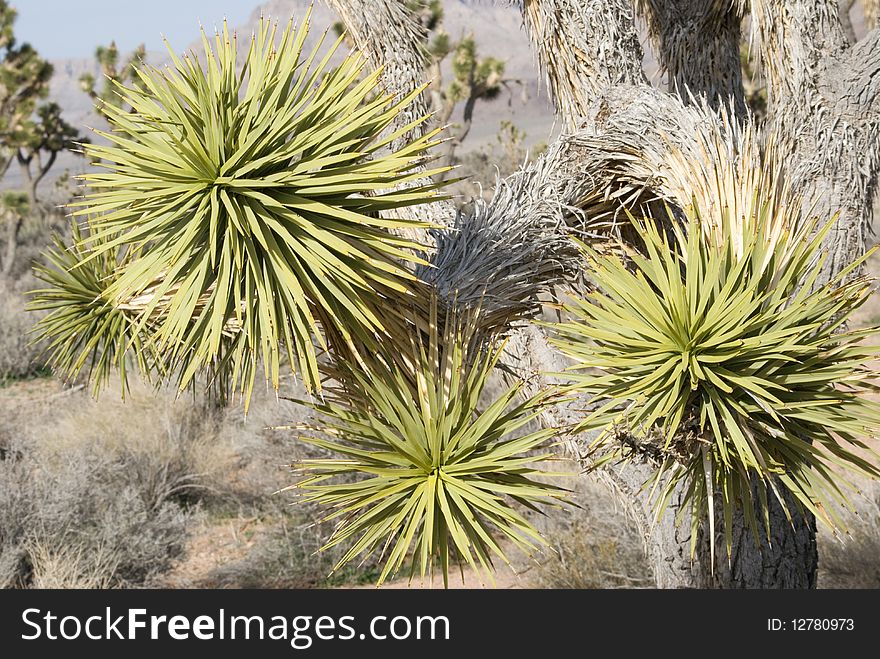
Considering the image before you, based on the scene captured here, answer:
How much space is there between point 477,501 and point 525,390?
1.75 m

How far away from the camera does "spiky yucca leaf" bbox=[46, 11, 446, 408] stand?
1.73 metres

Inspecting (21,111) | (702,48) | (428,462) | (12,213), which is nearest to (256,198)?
(428,462)

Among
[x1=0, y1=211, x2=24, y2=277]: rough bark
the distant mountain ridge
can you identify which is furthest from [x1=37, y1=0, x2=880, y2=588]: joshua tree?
the distant mountain ridge

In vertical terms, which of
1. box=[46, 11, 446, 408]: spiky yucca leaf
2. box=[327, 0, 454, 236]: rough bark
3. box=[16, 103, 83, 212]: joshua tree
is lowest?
box=[46, 11, 446, 408]: spiky yucca leaf

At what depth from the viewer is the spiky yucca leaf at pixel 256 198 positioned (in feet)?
5.67

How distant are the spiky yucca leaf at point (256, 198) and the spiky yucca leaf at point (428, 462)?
0.20 meters

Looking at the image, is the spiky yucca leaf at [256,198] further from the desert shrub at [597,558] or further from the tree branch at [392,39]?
the desert shrub at [597,558]

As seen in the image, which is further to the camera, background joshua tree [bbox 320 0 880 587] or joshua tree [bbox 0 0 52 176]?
joshua tree [bbox 0 0 52 176]

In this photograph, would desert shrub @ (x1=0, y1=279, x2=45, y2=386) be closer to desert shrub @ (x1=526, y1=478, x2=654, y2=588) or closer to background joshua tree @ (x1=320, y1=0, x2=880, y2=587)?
desert shrub @ (x1=526, y1=478, x2=654, y2=588)

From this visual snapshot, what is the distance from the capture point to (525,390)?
3.58 m

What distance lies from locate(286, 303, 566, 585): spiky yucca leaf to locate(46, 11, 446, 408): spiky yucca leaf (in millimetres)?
200

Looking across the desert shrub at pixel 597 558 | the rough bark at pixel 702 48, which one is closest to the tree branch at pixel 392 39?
the rough bark at pixel 702 48

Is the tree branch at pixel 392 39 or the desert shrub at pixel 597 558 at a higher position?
the tree branch at pixel 392 39

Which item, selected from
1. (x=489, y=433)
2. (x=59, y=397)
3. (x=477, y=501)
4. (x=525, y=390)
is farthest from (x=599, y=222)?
(x=59, y=397)
